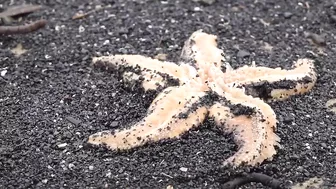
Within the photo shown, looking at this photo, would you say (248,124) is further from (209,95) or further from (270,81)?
(270,81)

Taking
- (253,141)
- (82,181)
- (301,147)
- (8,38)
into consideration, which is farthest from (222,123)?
(8,38)

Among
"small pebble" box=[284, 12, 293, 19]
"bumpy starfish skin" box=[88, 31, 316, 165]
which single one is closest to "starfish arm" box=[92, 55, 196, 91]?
"bumpy starfish skin" box=[88, 31, 316, 165]

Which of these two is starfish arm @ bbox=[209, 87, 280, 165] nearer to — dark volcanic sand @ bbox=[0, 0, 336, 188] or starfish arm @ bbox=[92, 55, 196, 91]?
dark volcanic sand @ bbox=[0, 0, 336, 188]

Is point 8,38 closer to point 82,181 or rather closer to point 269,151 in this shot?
point 82,181

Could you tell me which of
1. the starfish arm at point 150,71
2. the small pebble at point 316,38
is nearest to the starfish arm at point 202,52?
the starfish arm at point 150,71

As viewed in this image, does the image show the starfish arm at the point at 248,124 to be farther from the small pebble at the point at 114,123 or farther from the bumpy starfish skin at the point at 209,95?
the small pebble at the point at 114,123

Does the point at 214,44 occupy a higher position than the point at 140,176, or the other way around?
the point at 214,44
